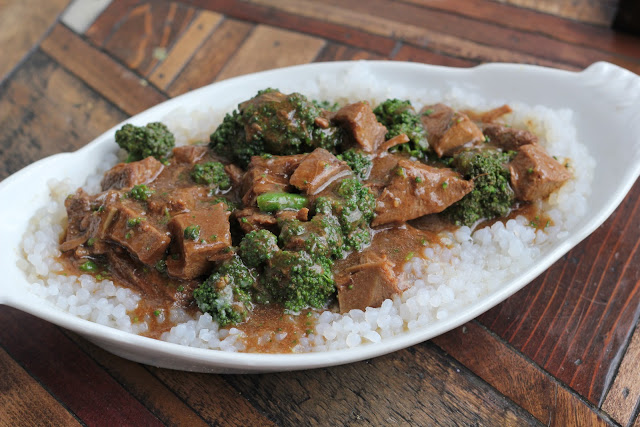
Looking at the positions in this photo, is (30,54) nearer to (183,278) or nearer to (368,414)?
(183,278)

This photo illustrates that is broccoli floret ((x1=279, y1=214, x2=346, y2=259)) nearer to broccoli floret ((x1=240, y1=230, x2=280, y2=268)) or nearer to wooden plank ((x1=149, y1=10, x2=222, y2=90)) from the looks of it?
broccoli floret ((x1=240, y1=230, x2=280, y2=268))

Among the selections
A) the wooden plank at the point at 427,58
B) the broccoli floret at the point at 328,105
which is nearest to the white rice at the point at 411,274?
the broccoli floret at the point at 328,105

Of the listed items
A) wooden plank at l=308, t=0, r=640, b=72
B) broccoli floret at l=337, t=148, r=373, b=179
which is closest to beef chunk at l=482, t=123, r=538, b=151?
broccoli floret at l=337, t=148, r=373, b=179

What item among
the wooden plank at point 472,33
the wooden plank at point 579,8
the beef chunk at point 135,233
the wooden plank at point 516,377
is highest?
the wooden plank at point 579,8

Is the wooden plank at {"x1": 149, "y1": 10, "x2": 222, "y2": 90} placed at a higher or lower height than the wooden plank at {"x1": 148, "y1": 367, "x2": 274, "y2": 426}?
higher

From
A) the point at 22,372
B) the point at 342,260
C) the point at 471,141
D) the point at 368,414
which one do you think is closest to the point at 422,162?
the point at 471,141

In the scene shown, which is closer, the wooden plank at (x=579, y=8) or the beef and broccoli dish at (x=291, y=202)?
the beef and broccoli dish at (x=291, y=202)

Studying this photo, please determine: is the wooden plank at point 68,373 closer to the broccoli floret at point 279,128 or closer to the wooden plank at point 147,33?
the broccoli floret at point 279,128

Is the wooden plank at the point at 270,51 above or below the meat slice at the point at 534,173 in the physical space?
below
